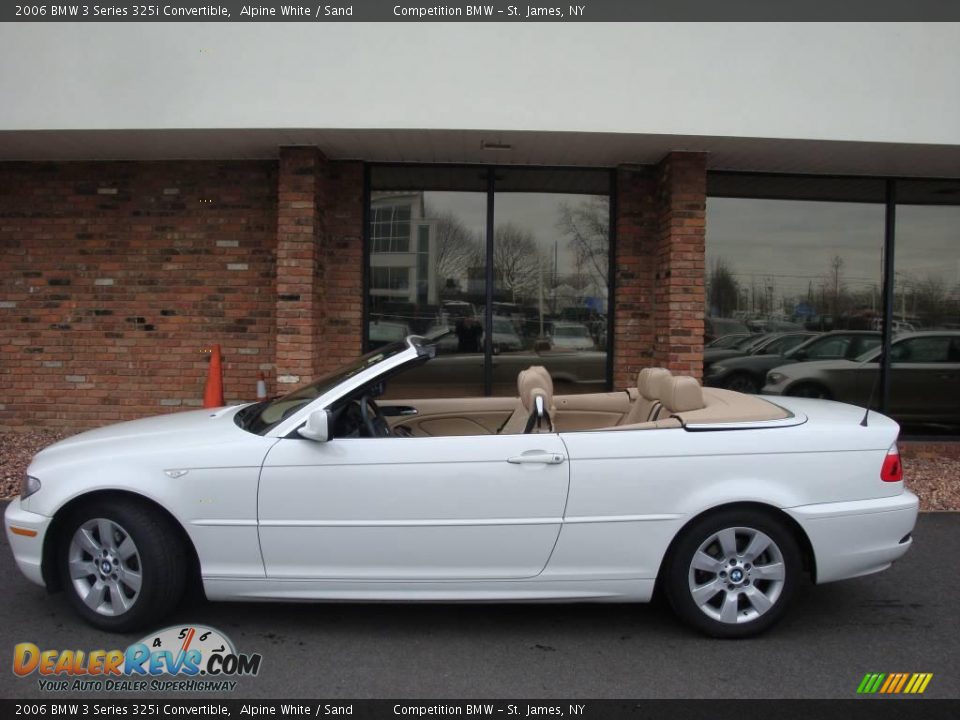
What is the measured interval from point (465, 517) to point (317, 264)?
463 cm

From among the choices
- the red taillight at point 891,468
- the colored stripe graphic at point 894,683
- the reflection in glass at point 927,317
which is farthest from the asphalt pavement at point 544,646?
the reflection in glass at point 927,317

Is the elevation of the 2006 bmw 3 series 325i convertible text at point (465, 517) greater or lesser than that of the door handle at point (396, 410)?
lesser

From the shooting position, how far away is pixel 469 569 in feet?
12.5

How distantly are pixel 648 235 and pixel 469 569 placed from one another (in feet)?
18.0

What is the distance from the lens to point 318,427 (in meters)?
3.75

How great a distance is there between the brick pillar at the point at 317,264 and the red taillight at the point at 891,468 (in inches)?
204

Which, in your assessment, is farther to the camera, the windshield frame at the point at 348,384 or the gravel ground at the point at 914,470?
the gravel ground at the point at 914,470

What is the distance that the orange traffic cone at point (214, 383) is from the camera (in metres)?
8.10

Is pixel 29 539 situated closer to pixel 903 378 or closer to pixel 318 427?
pixel 318 427

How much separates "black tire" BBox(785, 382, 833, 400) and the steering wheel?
581 centimetres

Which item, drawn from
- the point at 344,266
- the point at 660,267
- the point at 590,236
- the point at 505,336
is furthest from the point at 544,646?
the point at 590,236

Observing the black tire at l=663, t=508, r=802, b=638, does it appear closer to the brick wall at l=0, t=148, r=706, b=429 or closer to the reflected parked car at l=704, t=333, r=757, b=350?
the brick wall at l=0, t=148, r=706, b=429
